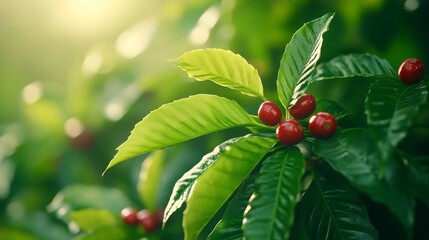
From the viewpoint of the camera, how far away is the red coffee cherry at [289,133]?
98cm

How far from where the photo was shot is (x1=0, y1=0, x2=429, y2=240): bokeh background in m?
1.87

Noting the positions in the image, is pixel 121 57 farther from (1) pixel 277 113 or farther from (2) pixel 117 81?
(1) pixel 277 113

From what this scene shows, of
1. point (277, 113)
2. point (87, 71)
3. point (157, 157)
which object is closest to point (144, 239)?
point (157, 157)

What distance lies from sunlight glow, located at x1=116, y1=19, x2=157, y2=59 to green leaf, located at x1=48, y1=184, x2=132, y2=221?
0.61 m

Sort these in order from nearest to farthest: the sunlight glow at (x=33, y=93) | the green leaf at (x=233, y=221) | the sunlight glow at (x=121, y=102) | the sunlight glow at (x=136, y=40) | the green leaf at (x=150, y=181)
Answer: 1. the green leaf at (x=233, y=221)
2. the green leaf at (x=150, y=181)
3. the sunlight glow at (x=121, y=102)
4. the sunlight glow at (x=136, y=40)
5. the sunlight glow at (x=33, y=93)

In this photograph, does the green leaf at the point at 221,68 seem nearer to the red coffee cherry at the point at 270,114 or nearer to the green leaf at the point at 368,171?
the red coffee cherry at the point at 270,114

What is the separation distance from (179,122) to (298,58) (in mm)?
267

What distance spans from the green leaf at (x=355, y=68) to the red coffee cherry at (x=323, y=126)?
0.45 feet

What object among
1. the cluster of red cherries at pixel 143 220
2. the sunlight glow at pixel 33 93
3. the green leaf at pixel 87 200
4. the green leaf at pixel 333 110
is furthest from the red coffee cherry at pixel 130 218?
the sunlight glow at pixel 33 93

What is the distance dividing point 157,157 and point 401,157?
73 centimetres

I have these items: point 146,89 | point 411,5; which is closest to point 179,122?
point 146,89

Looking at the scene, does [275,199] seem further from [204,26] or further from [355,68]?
[204,26]

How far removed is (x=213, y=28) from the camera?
1.93 m

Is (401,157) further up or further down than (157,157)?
further down
